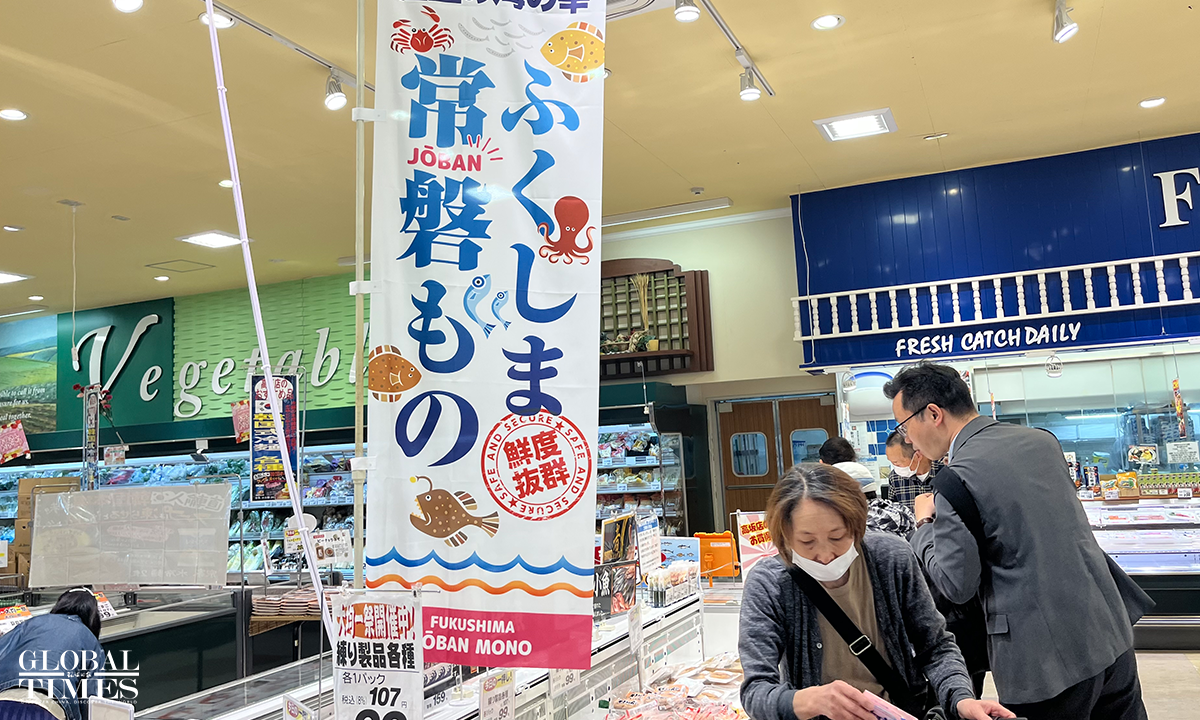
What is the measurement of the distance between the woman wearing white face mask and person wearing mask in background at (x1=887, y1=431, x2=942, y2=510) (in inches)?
77.1

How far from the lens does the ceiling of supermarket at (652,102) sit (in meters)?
4.74

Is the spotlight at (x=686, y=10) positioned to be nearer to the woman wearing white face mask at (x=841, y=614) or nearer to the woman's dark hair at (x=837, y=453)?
the woman's dark hair at (x=837, y=453)

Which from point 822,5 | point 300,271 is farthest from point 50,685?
point 300,271

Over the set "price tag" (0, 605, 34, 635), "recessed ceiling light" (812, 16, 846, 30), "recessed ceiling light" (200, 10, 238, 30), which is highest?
"recessed ceiling light" (812, 16, 846, 30)

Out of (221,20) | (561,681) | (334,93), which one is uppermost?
(221,20)

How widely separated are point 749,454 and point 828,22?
5.21 metres

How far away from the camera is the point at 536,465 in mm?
1740

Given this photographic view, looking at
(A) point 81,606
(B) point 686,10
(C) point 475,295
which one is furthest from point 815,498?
(B) point 686,10

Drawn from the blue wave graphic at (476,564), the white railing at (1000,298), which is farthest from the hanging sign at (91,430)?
the white railing at (1000,298)

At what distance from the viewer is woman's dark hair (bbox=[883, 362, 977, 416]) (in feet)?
9.05

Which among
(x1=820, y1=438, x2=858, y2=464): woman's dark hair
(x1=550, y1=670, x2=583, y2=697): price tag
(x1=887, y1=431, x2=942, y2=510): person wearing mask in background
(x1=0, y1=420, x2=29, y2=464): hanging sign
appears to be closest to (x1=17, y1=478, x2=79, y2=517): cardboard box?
(x1=0, y1=420, x2=29, y2=464): hanging sign

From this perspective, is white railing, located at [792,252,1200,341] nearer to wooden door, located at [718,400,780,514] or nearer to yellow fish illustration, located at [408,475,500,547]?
wooden door, located at [718,400,780,514]

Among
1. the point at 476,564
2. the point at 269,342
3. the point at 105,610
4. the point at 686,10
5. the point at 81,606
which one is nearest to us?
the point at 476,564

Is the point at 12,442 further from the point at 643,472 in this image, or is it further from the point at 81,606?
the point at 643,472
